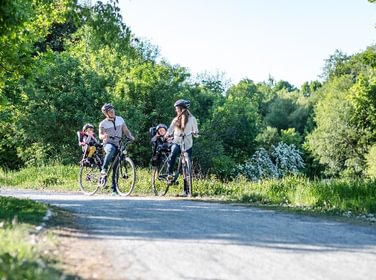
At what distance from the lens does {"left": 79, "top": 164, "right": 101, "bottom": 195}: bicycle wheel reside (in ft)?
49.2

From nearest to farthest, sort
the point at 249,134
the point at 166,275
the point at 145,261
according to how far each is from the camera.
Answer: the point at 166,275
the point at 145,261
the point at 249,134

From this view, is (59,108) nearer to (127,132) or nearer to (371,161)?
(127,132)

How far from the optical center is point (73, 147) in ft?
110

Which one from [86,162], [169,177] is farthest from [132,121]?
[169,177]

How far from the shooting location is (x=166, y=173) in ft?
45.5

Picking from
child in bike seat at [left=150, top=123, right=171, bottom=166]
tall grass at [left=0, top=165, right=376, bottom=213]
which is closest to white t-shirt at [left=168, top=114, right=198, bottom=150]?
child in bike seat at [left=150, top=123, right=171, bottom=166]

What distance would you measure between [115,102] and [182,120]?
71.1ft

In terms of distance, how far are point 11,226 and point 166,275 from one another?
109 inches

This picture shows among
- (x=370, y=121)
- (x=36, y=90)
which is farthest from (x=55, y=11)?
(x=370, y=121)

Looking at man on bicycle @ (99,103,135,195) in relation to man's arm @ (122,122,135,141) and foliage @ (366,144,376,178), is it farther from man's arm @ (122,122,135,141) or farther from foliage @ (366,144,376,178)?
foliage @ (366,144,376,178)

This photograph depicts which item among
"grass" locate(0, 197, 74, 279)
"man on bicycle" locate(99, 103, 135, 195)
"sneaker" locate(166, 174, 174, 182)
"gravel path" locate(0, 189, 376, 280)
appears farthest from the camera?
"man on bicycle" locate(99, 103, 135, 195)

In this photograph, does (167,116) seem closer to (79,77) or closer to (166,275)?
(79,77)

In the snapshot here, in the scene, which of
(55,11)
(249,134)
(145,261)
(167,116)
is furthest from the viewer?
(249,134)

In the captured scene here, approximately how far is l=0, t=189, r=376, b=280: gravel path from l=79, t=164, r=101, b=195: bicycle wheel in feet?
19.0
